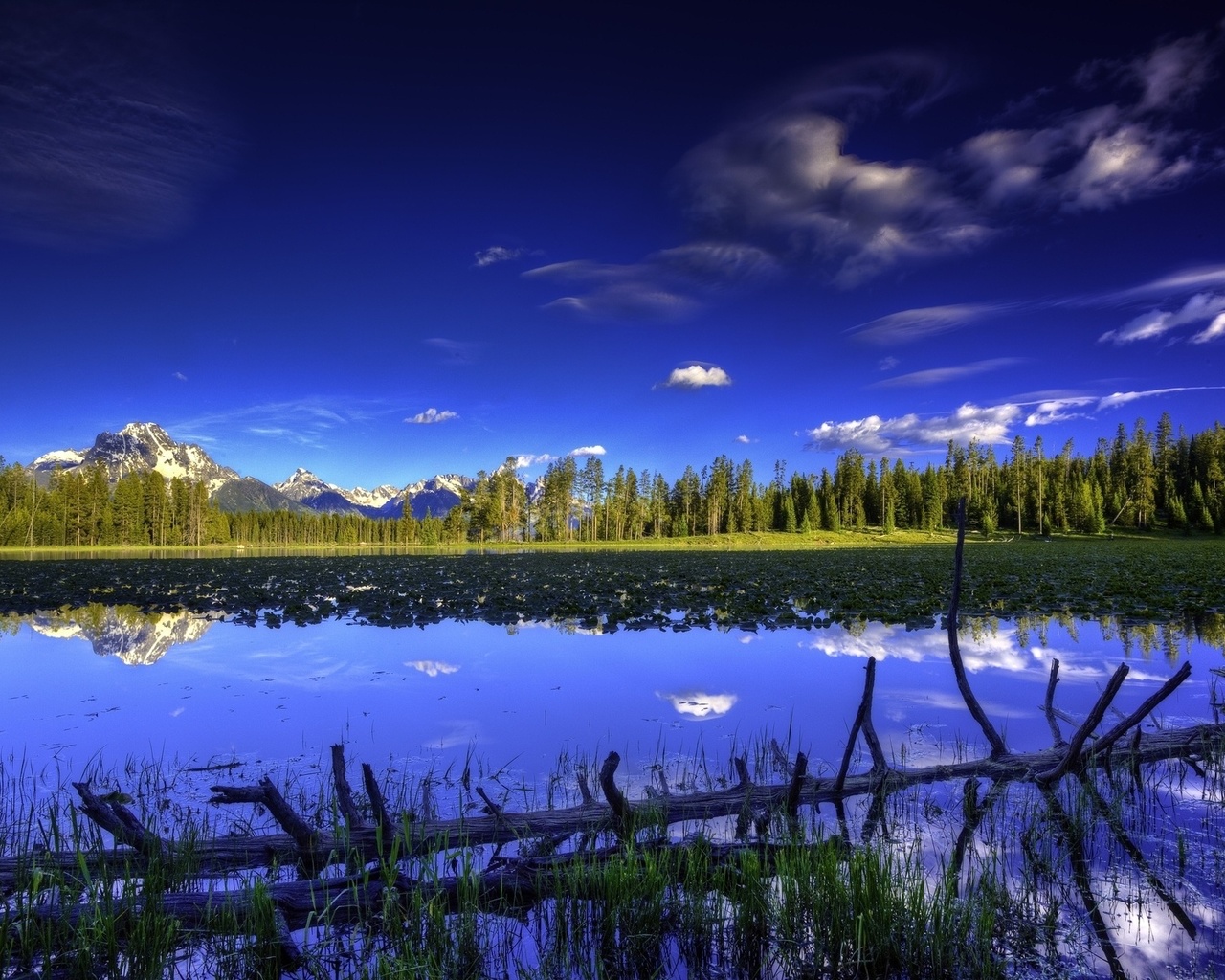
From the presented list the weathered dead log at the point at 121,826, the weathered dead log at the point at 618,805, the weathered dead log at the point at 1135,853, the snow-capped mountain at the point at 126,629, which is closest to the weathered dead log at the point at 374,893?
the weathered dead log at the point at 618,805

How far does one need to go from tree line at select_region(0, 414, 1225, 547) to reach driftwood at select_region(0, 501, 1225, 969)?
93135 millimetres

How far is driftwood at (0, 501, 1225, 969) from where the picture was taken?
385 cm

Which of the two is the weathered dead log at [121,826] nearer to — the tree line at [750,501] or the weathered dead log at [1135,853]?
the weathered dead log at [1135,853]

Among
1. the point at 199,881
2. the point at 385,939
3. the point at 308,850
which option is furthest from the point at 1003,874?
the point at 199,881

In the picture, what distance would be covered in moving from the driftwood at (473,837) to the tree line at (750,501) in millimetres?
93135

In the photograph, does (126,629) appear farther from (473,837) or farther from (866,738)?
(866,738)

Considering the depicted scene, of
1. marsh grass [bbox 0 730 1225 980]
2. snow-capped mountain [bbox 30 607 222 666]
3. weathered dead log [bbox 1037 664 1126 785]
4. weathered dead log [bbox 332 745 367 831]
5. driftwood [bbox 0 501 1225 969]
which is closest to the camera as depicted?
marsh grass [bbox 0 730 1225 980]

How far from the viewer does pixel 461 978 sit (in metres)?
3.48

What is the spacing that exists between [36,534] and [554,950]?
119 m

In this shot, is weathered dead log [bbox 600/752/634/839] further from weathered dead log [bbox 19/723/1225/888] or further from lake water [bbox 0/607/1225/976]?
lake water [bbox 0/607/1225/976]

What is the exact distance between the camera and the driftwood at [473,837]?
3.85 metres

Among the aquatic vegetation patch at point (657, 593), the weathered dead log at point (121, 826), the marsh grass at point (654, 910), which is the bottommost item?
the aquatic vegetation patch at point (657, 593)

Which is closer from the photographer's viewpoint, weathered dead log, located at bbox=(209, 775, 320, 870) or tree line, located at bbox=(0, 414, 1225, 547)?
weathered dead log, located at bbox=(209, 775, 320, 870)

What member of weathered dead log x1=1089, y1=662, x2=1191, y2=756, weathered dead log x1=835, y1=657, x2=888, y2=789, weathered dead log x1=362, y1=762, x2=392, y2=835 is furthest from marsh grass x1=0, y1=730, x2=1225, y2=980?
weathered dead log x1=1089, y1=662, x2=1191, y2=756
